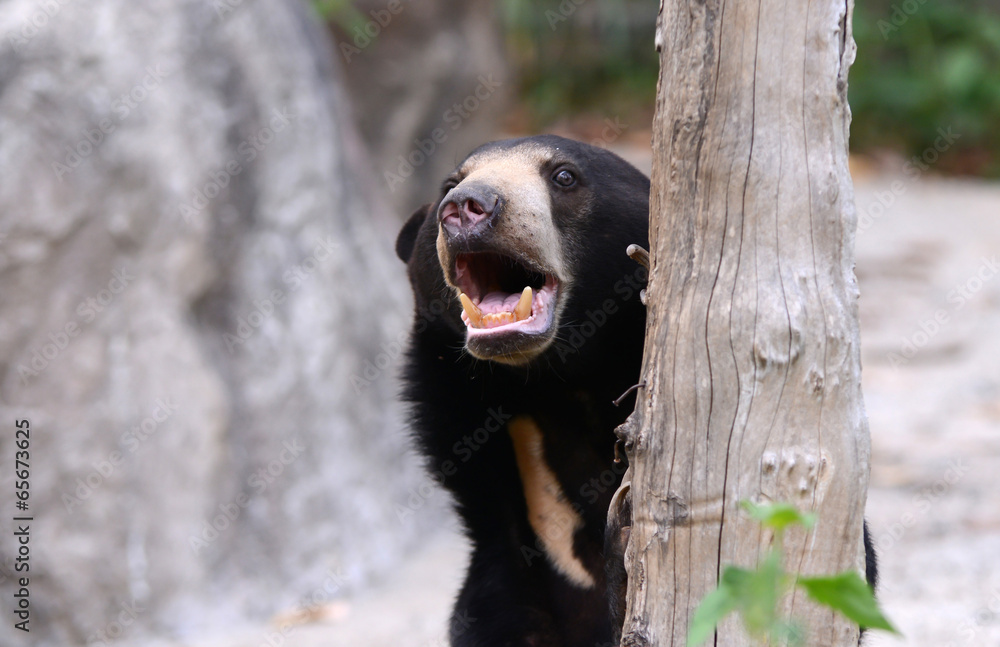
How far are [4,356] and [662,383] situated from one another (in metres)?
3.39

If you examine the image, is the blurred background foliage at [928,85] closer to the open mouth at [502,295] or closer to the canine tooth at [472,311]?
the open mouth at [502,295]

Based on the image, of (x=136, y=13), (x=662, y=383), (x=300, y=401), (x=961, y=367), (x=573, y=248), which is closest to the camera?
(x=662, y=383)

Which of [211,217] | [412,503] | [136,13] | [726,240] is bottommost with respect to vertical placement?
[412,503]

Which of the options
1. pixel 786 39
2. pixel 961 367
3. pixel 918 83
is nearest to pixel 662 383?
pixel 786 39

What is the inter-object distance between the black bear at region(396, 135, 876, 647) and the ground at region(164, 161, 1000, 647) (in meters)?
0.88

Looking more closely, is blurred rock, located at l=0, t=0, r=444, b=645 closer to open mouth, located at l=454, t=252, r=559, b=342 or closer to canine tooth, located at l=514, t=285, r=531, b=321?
→ open mouth, located at l=454, t=252, r=559, b=342

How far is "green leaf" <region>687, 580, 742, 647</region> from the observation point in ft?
4.05

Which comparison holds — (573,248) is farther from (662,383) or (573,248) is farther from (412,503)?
(412,503)

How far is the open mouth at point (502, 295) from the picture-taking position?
8.08 feet

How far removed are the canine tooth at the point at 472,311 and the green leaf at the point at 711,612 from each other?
1253 mm

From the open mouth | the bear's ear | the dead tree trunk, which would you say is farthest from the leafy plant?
the bear's ear

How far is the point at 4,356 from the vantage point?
4398 millimetres

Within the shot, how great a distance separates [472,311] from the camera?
2525 mm

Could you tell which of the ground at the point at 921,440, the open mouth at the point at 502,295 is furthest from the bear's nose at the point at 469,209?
the ground at the point at 921,440
